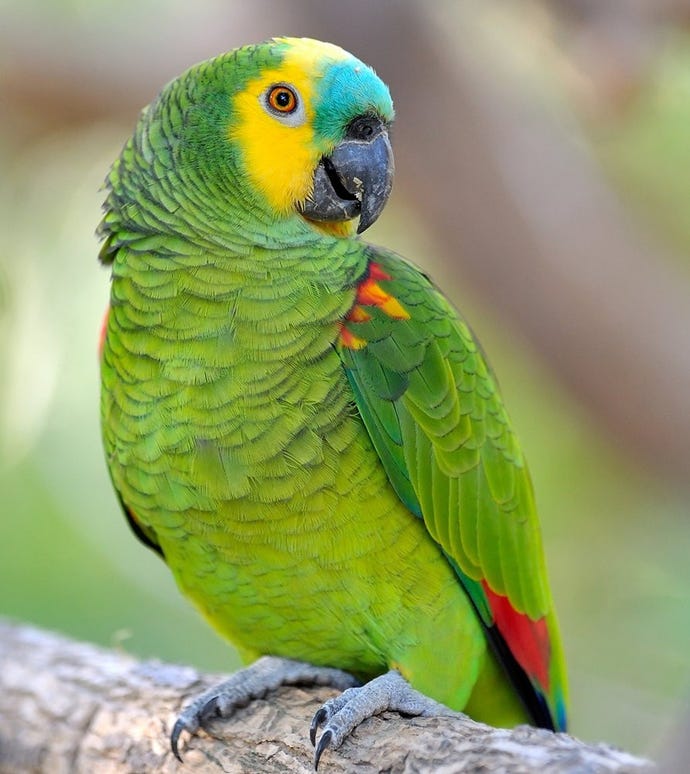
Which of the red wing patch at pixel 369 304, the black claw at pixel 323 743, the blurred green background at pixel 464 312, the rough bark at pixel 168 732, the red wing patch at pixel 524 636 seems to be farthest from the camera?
the blurred green background at pixel 464 312

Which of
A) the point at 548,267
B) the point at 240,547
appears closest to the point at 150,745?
the point at 240,547

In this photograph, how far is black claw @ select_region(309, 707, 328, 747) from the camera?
5.09ft

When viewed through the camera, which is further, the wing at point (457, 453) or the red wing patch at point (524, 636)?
the red wing patch at point (524, 636)

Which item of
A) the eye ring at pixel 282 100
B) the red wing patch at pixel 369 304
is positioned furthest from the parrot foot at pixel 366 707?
the eye ring at pixel 282 100

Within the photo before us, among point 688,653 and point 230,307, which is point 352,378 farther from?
point 688,653

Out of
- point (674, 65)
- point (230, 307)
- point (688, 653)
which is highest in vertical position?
point (674, 65)

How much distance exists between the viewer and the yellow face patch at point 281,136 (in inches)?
65.1

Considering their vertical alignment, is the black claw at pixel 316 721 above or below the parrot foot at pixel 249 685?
below

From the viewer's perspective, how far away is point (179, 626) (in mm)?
4227

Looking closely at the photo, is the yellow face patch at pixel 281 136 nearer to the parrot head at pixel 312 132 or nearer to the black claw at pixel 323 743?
the parrot head at pixel 312 132

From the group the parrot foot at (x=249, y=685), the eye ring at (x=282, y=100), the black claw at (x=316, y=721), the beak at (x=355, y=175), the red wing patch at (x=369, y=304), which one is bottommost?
the black claw at (x=316, y=721)

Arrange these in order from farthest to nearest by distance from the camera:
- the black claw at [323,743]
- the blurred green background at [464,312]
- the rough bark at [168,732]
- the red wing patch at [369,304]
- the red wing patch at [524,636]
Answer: the blurred green background at [464,312], the red wing patch at [524,636], the red wing patch at [369,304], the black claw at [323,743], the rough bark at [168,732]

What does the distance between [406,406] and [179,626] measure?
2.89 meters

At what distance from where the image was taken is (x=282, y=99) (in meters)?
1.67
